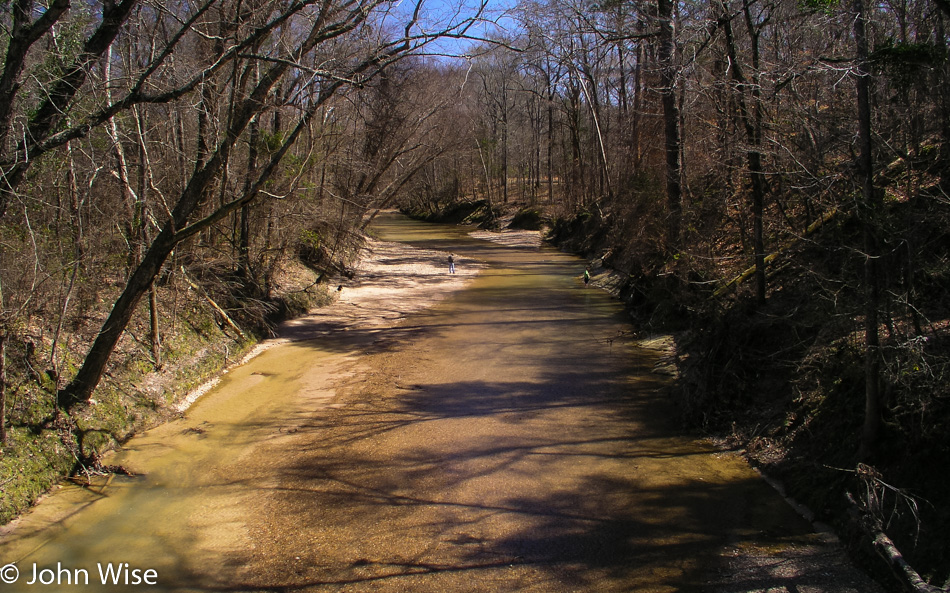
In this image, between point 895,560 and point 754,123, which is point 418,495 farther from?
point 754,123

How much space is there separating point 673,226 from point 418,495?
34.3 ft

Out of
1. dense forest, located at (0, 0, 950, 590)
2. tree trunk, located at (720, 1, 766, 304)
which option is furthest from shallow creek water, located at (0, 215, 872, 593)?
Answer: tree trunk, located at (720, 1, 766, 304)

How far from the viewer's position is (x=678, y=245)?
14539 mm

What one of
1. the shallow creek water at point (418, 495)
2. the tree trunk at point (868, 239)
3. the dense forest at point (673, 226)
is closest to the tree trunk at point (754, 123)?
the dense forest at point (673, 226)

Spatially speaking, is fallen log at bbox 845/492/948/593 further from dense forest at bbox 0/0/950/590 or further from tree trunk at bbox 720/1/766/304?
tree trunk at bbox 720/1/766/304

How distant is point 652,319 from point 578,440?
284 inches

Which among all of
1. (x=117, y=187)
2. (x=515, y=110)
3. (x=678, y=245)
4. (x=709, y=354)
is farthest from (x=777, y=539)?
(x=515, y=110)

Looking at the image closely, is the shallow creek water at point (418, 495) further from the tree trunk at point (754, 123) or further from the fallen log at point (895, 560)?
the tree trunk at point (754, 123)

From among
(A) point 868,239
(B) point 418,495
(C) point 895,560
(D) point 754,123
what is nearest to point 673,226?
(D) point 754,123

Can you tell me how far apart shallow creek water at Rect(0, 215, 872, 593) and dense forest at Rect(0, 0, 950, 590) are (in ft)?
2.34

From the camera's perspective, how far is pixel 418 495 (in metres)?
7.49

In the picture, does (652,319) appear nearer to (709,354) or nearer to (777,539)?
(709,354)

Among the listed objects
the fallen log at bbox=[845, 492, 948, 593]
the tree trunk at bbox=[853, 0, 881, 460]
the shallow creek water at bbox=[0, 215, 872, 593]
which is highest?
the tree trunk at bbox=[853, 0, 881, 460]

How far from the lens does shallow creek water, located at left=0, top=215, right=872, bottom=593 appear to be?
19.5ft
